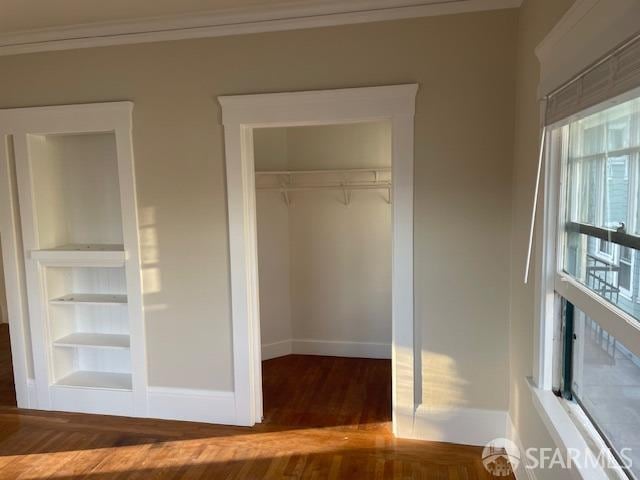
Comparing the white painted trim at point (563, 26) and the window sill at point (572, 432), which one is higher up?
the white painted trim at point (563, 26)

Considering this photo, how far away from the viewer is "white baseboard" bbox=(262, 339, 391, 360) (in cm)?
428

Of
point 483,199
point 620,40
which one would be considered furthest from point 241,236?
point 620,40

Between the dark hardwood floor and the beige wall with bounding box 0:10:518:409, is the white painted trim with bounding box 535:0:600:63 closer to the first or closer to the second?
the beige wall with bounding box 0:10:518:409

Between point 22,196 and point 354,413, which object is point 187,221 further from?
point 354,413

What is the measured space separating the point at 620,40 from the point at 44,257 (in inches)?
135

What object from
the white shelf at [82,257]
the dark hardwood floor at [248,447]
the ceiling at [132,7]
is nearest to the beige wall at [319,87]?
the ceiling at [132,7]

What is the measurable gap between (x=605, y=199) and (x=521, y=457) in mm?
1544

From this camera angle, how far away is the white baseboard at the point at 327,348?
428 cm

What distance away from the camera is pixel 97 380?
343 cm

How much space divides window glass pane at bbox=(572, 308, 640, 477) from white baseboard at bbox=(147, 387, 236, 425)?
2122 mm

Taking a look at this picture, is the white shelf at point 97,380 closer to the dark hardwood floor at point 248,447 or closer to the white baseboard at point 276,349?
the dark hardwood floor at point 248,447

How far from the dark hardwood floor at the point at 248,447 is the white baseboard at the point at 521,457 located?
0.57ft

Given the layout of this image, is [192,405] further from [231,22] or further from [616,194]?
[616,194]

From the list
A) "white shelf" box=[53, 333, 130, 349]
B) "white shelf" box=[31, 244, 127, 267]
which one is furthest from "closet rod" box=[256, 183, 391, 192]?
"white shelf" box=[53, 333, 130, 349]
